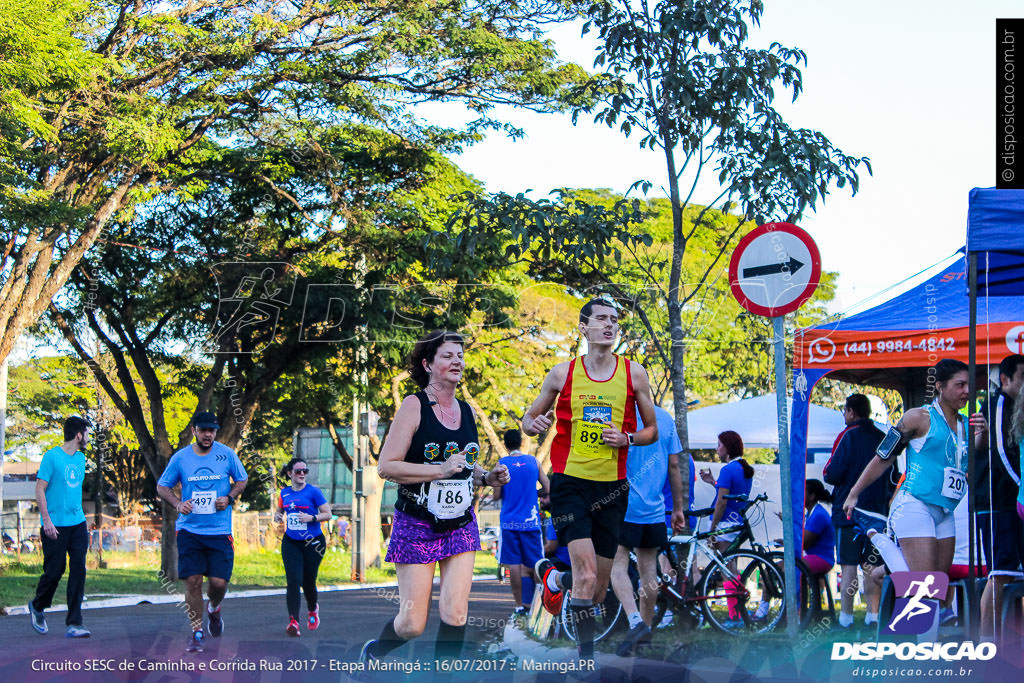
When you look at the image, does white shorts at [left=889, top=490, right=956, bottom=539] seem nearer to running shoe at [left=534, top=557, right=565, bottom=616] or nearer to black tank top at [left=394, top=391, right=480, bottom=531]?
running shoe at [left=534, top=557, right=565, bottom=616]

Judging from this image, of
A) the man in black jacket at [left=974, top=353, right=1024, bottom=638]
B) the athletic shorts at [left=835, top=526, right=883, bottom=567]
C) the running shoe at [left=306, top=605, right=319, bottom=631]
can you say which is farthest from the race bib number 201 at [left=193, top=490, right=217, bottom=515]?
the man in black jacket at [left=974, top=353, right=1024, bottom=638]

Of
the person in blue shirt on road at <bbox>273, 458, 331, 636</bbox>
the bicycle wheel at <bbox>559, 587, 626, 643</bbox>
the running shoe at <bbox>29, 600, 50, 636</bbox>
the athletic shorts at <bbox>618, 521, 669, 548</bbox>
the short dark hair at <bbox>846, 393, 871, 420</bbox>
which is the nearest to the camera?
the athletic shorts at <bbox>618, 521, 669, 548</bbox>

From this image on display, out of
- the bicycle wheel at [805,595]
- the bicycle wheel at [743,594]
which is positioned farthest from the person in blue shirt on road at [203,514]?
the bicycle wheel at [805,595]

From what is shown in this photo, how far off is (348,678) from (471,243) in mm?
3470

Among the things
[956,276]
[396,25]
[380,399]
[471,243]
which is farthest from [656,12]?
[380,399]

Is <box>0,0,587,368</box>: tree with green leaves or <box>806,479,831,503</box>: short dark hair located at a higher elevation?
<box>0,0,587,368</box>: tree with green leaves

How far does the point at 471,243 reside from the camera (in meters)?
8.97

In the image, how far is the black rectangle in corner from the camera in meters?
6.82

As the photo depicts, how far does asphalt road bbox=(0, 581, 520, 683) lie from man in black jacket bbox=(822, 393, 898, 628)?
2.96 m

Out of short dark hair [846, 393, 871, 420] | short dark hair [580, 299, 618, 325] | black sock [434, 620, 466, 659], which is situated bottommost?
black sock [434, 620, 466, 659]

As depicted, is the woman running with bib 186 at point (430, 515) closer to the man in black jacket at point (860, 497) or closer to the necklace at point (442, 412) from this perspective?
the necklace at point (442, 412)

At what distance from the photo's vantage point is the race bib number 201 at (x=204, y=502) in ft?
30.6

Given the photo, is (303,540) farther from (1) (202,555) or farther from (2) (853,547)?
(2) (853,547)

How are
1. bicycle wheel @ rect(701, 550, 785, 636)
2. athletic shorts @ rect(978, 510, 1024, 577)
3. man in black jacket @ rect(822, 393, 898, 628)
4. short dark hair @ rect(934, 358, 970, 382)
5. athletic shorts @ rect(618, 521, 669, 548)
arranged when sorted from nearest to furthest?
1. athletic shorts @ rect(978, 510, 1024, 577)
2. short dark hair @ rect(934, 358, 970, 382)
3. athletic shorts @ rect(618, 521, 669, 548)
4. bicycle wheel @ rect(701, 550, 785, 636)
5. man in black jacket @ rect(822, 393, 898, 628)
